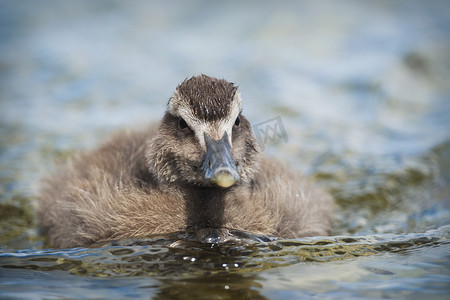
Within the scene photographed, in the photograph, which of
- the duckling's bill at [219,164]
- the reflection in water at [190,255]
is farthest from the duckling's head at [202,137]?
the reflection in water at [190,255]

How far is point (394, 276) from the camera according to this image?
13.3 feet

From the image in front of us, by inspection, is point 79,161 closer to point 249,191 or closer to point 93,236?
point 93,236

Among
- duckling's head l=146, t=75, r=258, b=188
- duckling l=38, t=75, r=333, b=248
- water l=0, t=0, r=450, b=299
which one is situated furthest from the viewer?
duckling l=38, t=75, r=333, b=248

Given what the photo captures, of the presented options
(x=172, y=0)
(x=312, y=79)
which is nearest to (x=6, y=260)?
(x=312, y=79)

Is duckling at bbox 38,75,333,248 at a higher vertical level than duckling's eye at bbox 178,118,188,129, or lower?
lower

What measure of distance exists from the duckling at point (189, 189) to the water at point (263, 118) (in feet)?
0.99

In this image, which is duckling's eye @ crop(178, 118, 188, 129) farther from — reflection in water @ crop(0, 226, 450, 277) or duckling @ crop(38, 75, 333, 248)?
reflection in water @ crop(0, 226, 450, 277)

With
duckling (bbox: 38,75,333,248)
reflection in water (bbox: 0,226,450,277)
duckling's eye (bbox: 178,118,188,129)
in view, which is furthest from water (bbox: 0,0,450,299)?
duckling's eye (bbox: 178,118,188,129)

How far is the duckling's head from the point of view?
455 centimetres

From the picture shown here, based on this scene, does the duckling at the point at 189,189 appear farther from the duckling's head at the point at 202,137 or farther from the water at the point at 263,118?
the water at the point at 263,118

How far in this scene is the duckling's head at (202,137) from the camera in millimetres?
4555

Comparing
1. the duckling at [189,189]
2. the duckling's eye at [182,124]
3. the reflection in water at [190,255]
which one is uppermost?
the duckling's eye at [182,124]

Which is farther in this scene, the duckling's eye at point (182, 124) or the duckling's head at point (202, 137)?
the duckling's eye at point (182, 124)

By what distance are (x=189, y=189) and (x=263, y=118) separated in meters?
5.05
